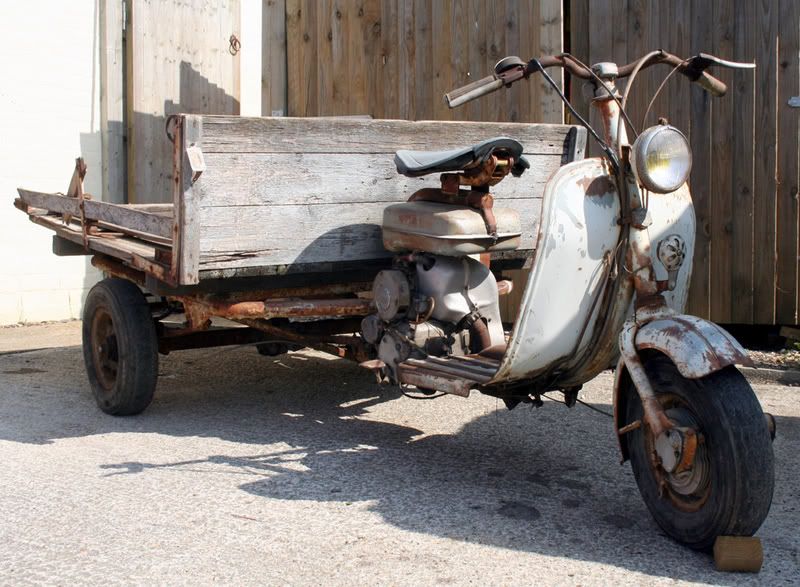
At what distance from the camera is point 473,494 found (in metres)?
4.21

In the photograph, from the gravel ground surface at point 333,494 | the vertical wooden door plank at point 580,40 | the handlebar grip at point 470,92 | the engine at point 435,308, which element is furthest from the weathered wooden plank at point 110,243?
the vertical wooden door plank at point 580,40

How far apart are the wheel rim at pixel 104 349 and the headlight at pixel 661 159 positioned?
306cm

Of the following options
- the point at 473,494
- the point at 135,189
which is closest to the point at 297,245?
the point at 473,494

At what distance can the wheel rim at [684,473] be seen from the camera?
3.51 metres

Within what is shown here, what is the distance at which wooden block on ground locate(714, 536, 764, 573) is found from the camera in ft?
11.0

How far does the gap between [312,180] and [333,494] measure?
1.46 metres

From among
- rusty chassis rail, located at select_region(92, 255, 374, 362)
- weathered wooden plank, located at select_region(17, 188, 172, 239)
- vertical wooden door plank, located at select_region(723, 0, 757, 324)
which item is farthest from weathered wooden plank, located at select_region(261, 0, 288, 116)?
vertical wooden door plank, located at select_region(723, 0, 757, 324)

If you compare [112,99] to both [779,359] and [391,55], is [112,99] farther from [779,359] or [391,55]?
[779,359]

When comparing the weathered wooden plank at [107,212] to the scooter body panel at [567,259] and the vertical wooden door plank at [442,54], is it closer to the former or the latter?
the scooter body panel at [567,259]

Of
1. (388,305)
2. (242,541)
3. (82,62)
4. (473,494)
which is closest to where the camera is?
(242,541)

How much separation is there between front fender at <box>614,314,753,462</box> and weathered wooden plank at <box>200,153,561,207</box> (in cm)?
173

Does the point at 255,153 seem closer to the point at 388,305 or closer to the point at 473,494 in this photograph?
the point at 388,305

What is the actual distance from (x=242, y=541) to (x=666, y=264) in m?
1.77

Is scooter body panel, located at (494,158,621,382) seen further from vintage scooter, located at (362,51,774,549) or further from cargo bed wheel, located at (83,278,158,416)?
cargo bed wheel, located at (83,278,158,416)
